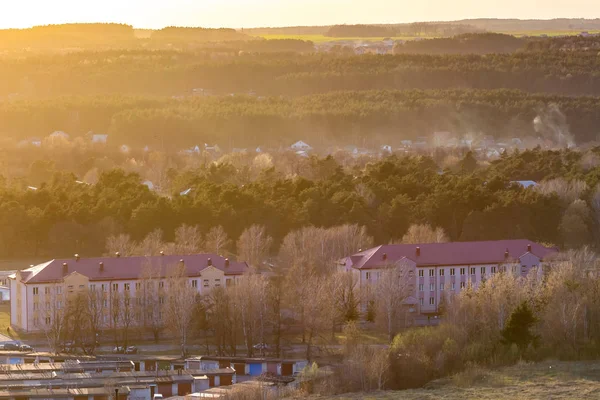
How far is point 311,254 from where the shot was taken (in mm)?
41000

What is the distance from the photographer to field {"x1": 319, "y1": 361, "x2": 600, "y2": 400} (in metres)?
29.1

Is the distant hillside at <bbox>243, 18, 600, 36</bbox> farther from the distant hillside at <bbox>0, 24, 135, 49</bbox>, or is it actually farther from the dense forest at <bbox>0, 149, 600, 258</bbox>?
the dense forest at <bbox>0, 149, 600, 258</bbox>

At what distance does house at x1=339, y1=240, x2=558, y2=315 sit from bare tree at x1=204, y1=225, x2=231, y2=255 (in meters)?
5.39

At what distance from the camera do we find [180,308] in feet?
113

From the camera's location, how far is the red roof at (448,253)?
1545 inches

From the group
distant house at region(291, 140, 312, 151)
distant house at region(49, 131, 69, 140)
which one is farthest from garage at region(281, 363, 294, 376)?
distant house at region(291, 140, 312, 151)

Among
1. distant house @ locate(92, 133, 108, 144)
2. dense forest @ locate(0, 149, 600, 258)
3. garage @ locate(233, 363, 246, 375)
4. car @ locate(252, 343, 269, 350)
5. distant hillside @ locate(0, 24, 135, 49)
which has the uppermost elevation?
distant hillside @ locate(0, 24, 135, 49)

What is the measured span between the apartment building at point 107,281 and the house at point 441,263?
3.86 m

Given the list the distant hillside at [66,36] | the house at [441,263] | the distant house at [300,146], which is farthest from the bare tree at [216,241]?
the distant hillside at [66,36]

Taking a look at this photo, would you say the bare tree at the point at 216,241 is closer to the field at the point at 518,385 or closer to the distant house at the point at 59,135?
the field at the point at 518,385

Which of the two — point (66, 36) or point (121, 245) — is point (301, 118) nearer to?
point (121, 245)

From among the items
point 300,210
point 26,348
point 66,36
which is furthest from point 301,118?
point 26,348

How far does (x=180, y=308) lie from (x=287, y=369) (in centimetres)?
407

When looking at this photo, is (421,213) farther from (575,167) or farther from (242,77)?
(242,77)
